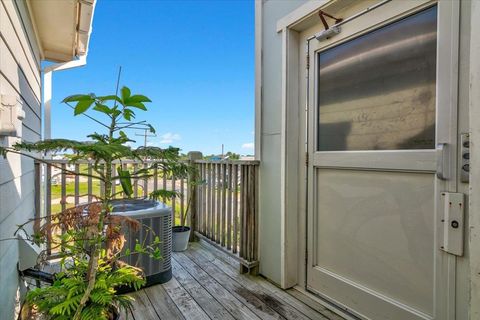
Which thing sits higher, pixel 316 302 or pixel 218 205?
pixel 218 205

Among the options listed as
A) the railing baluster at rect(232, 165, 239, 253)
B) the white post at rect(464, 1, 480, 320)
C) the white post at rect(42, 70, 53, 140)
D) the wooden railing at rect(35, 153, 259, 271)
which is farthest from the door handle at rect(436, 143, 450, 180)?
the white post at rect(42, 70, 53, 140)

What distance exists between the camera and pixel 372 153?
5.58 ft

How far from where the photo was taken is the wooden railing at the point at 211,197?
2.55 metres

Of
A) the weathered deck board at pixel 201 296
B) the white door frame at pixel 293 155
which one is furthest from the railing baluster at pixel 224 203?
the white door frame at pixel 293 155

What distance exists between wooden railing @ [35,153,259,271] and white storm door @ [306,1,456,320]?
0.63 meters

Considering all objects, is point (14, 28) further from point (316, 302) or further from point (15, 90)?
point (316, 302)

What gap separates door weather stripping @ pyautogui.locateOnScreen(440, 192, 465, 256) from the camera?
4.17 ft

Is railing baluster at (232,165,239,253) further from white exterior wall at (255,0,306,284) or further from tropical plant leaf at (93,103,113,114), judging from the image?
tropical plant leaf at (93,103,113,114)

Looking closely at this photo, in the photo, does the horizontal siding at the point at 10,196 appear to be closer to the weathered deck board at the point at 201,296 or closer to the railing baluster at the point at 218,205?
the weathered deck board at the point at 201,296

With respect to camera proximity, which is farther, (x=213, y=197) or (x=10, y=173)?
(x=213, y=197)

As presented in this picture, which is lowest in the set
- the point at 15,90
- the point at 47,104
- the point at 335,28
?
the point at 15,90

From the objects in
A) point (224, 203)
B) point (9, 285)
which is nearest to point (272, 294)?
point (224, 203)

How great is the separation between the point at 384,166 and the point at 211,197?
6.83 ft

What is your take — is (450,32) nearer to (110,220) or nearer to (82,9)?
(110,220)
